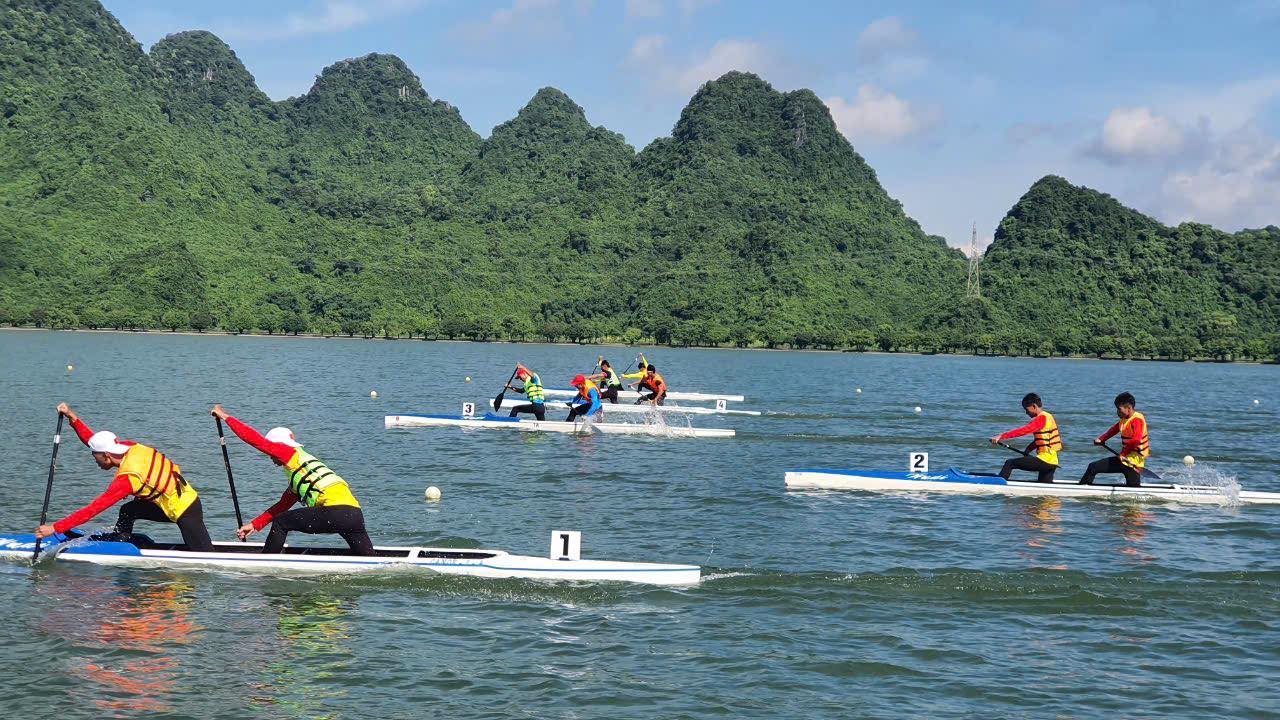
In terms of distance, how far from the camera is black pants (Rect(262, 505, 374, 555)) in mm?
12664

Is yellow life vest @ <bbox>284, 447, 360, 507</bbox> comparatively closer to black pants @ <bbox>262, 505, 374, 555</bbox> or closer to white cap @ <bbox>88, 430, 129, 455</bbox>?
black pants @ <bbox>262, 505, 374, 555</bbox>

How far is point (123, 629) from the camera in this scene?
11141mm

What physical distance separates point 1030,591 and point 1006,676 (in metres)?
3.73

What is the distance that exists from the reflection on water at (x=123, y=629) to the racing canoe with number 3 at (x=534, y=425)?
61.4 ft

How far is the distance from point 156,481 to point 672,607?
621cm

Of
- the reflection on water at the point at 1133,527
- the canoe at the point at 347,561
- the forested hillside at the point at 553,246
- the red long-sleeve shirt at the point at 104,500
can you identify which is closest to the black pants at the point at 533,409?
the reflection on water at the point at 1133,527

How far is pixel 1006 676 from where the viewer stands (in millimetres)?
10320

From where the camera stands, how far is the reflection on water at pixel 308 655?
368 inches

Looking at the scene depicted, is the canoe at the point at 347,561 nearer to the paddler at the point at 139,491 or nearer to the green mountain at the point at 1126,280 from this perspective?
the paddler at the point at 139,491

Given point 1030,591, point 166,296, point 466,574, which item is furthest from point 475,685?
point 166,296

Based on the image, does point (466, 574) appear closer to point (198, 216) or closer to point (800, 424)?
point (800, 424)

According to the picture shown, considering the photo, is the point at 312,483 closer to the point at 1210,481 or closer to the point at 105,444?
the point at 105,444

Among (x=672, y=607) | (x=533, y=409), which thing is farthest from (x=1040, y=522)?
(x=533, y=409)

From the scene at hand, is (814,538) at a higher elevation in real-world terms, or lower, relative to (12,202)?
lower
